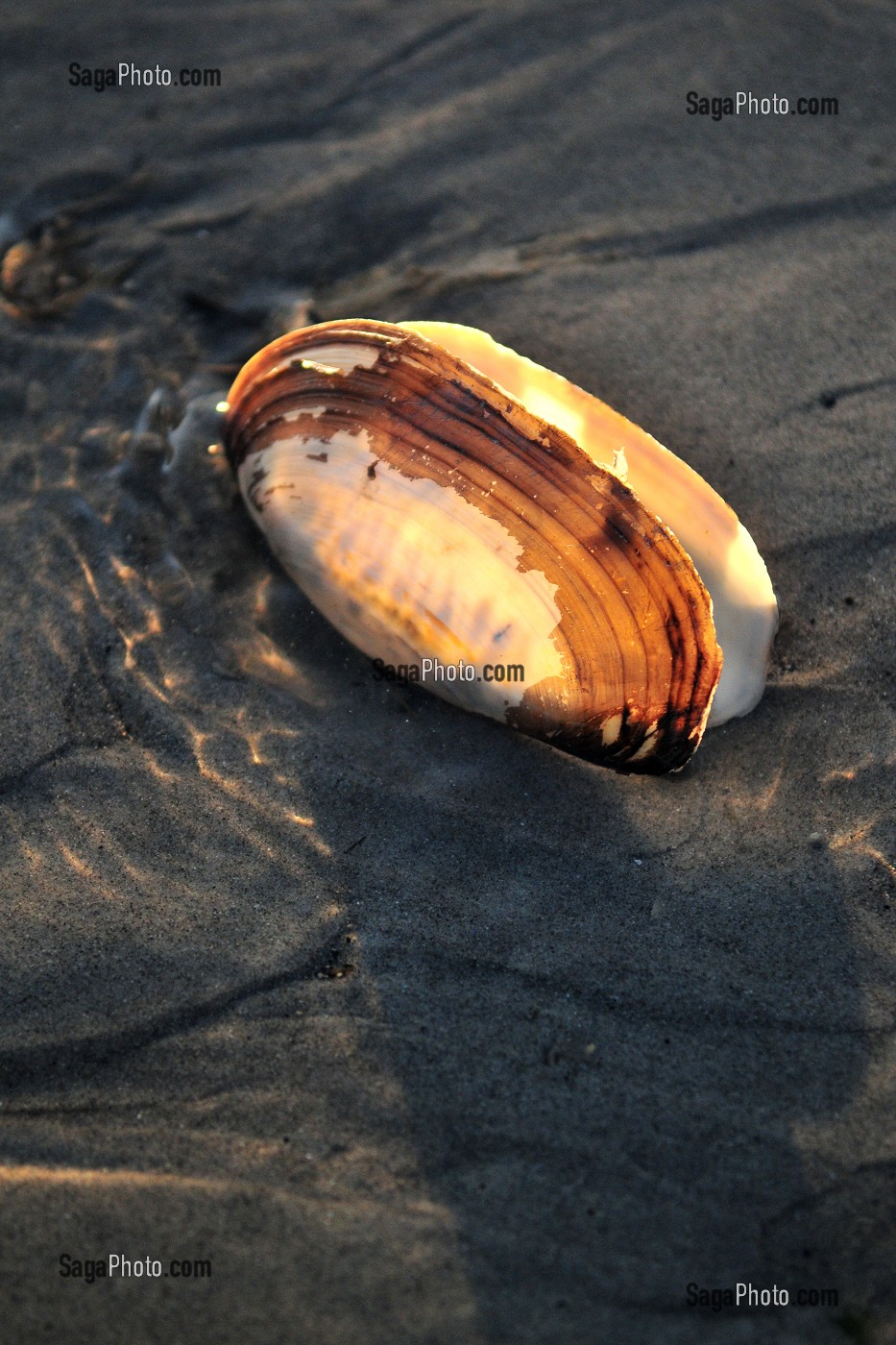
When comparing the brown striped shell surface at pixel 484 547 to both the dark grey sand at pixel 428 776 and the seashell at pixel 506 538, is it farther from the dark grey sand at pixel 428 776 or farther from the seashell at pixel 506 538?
the dark grey sand at pixel 428 776

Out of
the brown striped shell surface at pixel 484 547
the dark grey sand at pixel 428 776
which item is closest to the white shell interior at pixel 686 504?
→ the dark grey sand at pixel 428 776

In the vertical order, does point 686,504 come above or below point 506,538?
below

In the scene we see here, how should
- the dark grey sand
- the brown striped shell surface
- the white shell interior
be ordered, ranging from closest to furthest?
1. the dark grey sand
2. the brown striped shell surface
3. the white shell interior

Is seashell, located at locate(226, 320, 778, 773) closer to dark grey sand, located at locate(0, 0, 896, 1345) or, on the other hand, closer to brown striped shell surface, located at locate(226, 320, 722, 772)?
brown striped shell surface, located at locate(226, 320, 722, 772)

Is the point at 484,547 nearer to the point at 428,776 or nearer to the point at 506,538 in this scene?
the point at 506,538

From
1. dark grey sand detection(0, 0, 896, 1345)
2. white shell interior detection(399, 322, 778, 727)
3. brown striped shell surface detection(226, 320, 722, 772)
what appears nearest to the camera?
dark grey sand detection(0, 0, 896, 1345)

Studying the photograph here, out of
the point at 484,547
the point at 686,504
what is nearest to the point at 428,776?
the point at 484,547

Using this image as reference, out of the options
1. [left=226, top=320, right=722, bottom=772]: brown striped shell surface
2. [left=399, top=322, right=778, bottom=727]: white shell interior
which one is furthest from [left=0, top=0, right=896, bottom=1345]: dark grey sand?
[left=226, top=320, right=722, bottom=772]: brown striped shell surface
